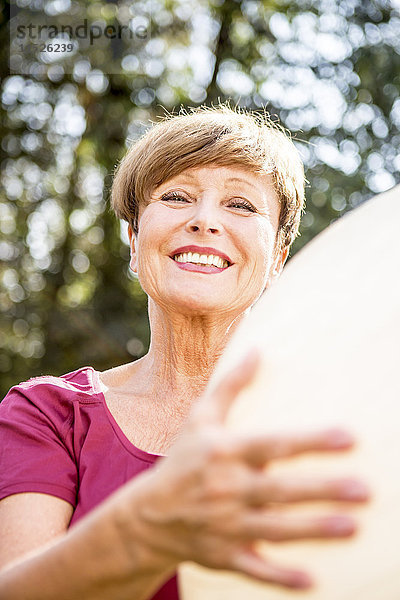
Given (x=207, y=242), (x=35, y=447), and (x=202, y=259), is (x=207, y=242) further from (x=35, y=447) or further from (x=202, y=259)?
(x=35, y=447)

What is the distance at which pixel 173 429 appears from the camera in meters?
1.75

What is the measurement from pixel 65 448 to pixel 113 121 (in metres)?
9.71

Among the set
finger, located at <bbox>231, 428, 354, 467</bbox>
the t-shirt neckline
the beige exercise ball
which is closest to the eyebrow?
the t-shirt neckline

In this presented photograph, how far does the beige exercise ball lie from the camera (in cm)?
89

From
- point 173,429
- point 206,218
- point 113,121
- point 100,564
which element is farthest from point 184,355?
point 113,121

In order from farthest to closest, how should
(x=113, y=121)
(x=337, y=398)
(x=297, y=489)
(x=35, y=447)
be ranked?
(x=113, y=121) < (x=35, y=447) < (x=337, y=398) < (x=297, y=489)

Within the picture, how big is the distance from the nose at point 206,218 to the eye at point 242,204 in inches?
1.7

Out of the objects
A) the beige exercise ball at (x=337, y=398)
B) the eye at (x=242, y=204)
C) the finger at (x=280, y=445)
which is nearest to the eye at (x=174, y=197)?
the eye at (x=242, y=204)

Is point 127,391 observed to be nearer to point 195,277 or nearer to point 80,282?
point 195,277

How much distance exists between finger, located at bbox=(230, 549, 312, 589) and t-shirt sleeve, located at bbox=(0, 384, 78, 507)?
2.37 feet

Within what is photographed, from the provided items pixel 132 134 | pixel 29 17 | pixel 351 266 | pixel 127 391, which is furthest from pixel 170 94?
pixel 351 266

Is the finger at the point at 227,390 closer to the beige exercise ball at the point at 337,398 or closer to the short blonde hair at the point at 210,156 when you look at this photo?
the beige exercise ball at the point at 337,398

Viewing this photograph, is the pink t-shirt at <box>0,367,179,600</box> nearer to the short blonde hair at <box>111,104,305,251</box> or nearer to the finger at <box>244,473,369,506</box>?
the short blonde hair at <box>111,104,305,251</box>

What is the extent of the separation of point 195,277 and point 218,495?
→ 939 millimetres
